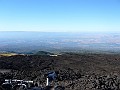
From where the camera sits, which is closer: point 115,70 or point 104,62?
point 115,70

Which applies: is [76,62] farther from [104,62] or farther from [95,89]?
[95,89]

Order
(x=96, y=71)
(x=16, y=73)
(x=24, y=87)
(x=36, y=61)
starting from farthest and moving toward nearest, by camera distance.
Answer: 1. (x=36, y=61)
2. (x=96, y=71)
3. (x=16, y=73)
4. (x=24, y=87)

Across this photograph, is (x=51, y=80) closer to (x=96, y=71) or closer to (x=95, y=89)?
(x=95, y=89)

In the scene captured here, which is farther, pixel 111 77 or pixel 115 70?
pixel 115 70

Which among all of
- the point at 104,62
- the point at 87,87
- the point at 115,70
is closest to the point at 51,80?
the point at 87,87

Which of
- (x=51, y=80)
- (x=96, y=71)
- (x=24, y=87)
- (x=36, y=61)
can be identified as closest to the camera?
(x=24, y=87)

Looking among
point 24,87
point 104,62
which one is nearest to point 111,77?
point 24,87
